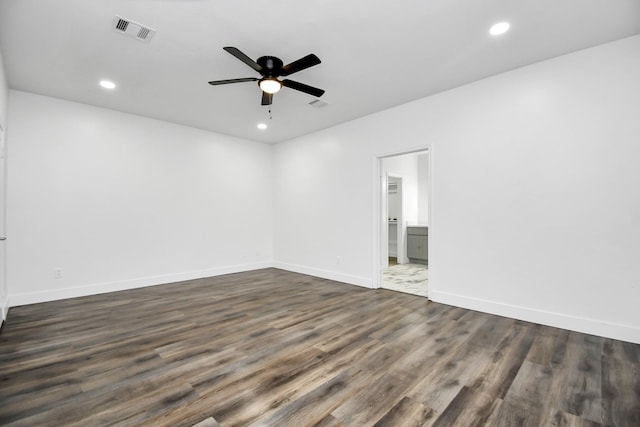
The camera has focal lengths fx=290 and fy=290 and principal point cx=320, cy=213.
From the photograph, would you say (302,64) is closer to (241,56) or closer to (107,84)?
(241,56)

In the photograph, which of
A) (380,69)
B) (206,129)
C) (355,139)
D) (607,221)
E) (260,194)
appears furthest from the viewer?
(260,194)

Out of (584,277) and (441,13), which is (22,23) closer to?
(441,13)

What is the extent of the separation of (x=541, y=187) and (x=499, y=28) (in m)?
1.74

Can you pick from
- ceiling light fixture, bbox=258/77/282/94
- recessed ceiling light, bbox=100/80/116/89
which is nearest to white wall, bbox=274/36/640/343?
ceiling light fixture, bbox=258/77/282/94

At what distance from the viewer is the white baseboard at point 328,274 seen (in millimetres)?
5014

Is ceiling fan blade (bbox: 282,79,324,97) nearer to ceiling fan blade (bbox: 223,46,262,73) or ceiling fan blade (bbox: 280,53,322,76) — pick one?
ceiling fan blade (bbox: 280,53,322,76)

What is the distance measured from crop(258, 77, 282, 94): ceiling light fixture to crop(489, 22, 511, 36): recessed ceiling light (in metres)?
2.10

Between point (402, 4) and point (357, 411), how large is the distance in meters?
3.02

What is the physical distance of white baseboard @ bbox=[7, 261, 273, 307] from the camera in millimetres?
3996

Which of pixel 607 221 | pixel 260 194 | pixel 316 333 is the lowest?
pixel 316 333

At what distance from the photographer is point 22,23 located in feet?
8.54

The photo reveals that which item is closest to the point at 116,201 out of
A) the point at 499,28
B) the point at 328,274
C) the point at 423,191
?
the point at 328,274

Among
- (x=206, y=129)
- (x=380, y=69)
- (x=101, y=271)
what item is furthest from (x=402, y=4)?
(x=101, y=271)

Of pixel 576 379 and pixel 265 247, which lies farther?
pixel 265 247
